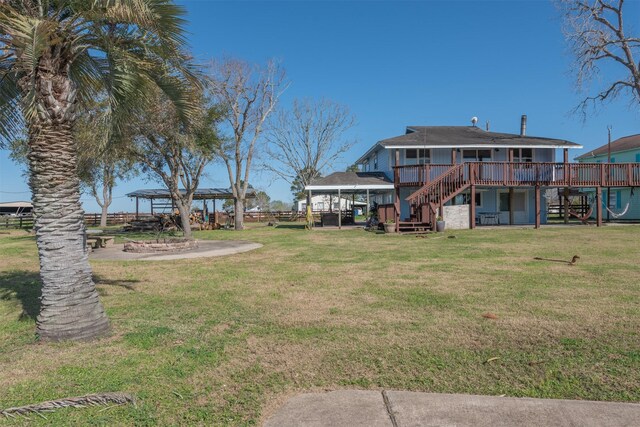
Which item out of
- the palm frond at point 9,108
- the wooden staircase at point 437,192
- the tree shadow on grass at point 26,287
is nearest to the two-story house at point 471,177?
the wooden staircase at point 437,192

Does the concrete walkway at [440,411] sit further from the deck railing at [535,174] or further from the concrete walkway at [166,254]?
the deck railing at [535,174]

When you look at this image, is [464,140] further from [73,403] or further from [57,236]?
[73,403]

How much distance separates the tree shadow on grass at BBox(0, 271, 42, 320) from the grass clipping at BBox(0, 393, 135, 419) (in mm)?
3155

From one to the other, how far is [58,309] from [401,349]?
367cm

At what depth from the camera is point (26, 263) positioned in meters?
11.4

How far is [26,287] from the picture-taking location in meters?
7.91

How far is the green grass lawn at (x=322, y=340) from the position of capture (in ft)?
11.0

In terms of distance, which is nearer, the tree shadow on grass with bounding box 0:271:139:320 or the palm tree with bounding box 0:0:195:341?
the palm tree with bounding box 0:0:195:341

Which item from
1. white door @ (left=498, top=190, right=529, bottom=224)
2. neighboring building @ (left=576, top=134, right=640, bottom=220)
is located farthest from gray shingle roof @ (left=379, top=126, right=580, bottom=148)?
neighboring building @ (left=576, top=134, right=640, bottom=220)

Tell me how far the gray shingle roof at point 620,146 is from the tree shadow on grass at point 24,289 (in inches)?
1491

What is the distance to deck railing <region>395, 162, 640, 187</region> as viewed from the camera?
21.5 meters

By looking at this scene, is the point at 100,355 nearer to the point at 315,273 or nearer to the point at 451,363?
the point at 451,363

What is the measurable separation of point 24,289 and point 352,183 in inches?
736

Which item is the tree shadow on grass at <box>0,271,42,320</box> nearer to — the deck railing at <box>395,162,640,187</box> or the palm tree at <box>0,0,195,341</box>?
the palm tree at <box>0,0,195,341</box>
